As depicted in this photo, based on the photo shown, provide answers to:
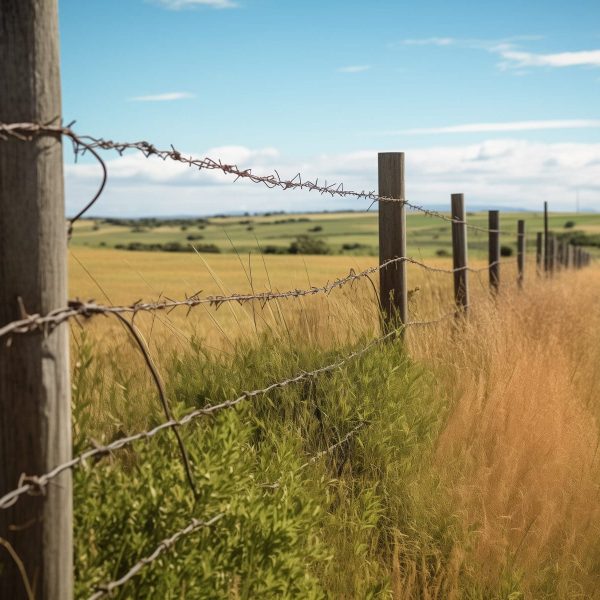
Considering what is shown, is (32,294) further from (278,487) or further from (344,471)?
(344,471)

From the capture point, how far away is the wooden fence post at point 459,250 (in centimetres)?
668

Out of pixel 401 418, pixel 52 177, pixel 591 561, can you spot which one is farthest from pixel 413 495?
pixel 52 177

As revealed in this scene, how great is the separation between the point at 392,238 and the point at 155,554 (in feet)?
Result: 9.93

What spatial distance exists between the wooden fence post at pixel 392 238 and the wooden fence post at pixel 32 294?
307 cm

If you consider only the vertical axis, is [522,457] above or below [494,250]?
below

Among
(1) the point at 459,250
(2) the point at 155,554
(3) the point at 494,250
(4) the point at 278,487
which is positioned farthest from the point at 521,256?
(2) the point at 155,554

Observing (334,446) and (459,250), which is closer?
(334,446)

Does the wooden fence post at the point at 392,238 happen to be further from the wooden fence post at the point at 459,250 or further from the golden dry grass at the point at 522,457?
the wooden fence post at the point at 459,250

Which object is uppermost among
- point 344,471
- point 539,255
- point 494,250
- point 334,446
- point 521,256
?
point 494,250

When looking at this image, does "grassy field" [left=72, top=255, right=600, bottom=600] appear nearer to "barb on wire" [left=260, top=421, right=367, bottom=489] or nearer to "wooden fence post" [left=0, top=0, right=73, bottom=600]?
"barb on wire" [left=260, top=421, right=367, bottom=489]

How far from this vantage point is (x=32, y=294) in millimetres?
1812

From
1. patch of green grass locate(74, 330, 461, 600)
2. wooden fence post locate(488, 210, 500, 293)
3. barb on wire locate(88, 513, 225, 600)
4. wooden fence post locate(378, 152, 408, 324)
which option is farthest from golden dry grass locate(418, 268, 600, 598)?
wooden fence post locate(488, 210, 500, 293)

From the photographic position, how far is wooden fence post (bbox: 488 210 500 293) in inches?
332

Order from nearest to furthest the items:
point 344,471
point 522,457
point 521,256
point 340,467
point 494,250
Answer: point 344,471 < point 340,467 < point 522,457 < point 494,250 < point 521,256
